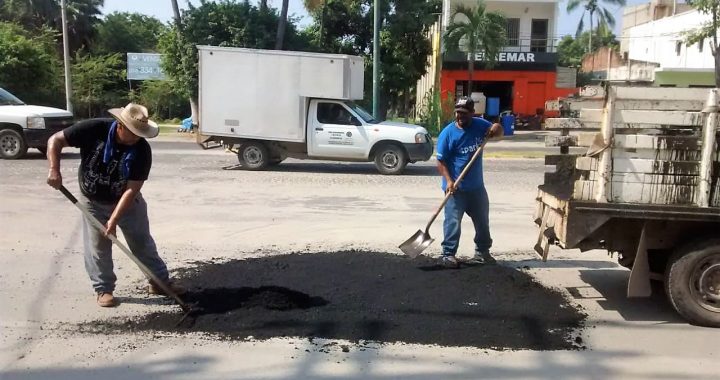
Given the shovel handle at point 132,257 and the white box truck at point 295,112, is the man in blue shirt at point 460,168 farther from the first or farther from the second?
the white box truck at point 295,112

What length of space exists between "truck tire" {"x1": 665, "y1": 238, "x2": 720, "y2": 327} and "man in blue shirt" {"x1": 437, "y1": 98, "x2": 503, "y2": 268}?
76.3 inches

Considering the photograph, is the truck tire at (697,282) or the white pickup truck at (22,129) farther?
the white pickup truck at (22,129)

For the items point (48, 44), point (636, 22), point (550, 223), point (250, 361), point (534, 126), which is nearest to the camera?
point (250, 361)

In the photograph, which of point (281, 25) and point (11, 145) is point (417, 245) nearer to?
point (11, 145)

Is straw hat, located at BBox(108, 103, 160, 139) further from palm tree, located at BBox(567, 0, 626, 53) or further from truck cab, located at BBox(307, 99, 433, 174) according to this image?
palm tree, located at BBox(567, 0, 626, 53)

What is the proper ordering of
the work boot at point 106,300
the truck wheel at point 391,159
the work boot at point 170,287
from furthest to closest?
the truck wheel at point 391,159, the work boot at point 170,287, the work boot at point 106,300

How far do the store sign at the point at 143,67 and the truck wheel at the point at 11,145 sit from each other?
921 inches

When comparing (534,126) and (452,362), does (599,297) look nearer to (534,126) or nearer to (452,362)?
(452,362)

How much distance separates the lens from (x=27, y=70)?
32719 millimetres

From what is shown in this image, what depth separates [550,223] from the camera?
5820 millimetres

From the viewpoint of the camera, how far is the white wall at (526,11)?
36.9m

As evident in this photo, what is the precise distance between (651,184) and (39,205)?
28.5ft

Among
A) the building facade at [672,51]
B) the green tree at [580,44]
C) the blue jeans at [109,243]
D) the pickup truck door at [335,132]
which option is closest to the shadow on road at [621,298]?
the blue jeans at [109,243]

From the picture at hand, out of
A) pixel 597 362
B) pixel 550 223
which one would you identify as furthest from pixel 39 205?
pixel 597 362
